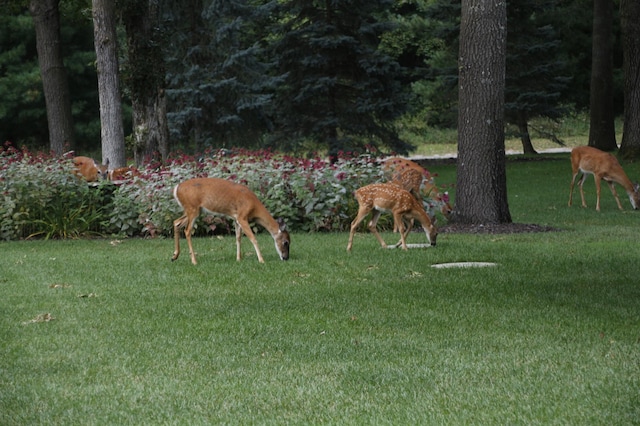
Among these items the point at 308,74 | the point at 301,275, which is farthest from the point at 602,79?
the point at 301,275

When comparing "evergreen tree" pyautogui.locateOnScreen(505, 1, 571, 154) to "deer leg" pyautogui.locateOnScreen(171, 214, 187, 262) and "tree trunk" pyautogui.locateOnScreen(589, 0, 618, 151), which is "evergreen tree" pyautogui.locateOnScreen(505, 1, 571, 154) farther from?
"deer leg" pyautogui.locateOnScreen(171, 214, 187, 262)

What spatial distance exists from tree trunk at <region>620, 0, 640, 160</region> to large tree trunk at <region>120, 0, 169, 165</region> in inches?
527

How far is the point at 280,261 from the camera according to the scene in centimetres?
1116

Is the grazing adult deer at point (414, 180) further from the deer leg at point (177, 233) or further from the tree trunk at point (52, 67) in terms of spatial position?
the tree trunk at point (52, 67)

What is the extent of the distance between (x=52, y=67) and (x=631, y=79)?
15.2 m

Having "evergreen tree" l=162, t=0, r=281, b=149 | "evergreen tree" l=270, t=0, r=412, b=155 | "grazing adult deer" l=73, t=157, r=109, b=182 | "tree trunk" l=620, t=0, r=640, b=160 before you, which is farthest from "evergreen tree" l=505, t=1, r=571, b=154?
"grazing adult deer" l=73, t=157, r=109, b=182

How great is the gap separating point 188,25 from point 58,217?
50.3 ft

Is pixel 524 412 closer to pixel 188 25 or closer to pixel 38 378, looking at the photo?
pixel 38 378

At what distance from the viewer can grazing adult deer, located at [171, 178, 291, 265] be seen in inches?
440

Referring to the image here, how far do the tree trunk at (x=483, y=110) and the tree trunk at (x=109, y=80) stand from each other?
22.8 ft

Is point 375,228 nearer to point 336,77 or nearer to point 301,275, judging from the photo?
point 301,275

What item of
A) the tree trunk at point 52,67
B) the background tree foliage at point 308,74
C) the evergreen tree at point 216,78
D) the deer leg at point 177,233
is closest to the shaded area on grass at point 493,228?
the deer leg at point 177,233

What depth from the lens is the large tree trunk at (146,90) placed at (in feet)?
61.5

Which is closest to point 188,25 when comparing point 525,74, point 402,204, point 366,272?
point 525,74
